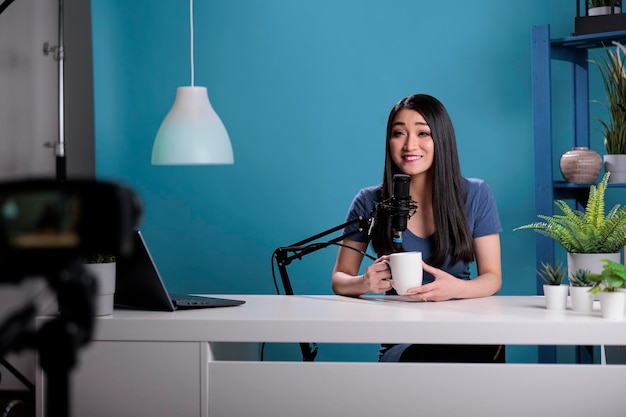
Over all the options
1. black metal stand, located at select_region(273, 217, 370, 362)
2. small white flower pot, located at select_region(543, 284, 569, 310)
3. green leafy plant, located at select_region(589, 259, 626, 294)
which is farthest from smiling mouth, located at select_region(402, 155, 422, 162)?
green leafy plant, located at select_region(589, 259, 626, 294)

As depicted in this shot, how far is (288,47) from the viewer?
4.35 meters

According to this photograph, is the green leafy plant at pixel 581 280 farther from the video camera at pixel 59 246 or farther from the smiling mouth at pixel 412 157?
the video camera at pixel 59 246

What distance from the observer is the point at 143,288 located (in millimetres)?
2373

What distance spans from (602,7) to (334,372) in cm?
225

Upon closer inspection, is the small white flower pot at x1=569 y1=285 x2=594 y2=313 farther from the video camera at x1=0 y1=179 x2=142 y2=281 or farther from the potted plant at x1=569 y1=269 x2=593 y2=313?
the video camera at x1=0 y1=179 x2=142 y2=281

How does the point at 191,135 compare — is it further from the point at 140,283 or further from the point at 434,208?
the point at 434,208

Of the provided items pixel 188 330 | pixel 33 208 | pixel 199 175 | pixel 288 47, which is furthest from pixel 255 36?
pixel 33 208

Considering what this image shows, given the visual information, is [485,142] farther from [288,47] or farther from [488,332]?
[488,332]

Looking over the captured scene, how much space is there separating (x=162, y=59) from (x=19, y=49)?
2.43 ft

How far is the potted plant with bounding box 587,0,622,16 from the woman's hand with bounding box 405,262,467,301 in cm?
163

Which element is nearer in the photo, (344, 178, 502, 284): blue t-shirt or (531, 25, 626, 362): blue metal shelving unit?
(344, 178, 502, 284): blue t-shirt

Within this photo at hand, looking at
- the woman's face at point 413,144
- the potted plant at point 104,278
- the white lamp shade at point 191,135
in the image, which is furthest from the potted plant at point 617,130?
the potted plant at point 104,278

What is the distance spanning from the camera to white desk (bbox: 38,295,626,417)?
207 cm

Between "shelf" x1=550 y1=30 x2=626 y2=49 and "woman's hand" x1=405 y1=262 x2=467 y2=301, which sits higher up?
"shelf" x1=550 y1=30 x2=626 y2=49
